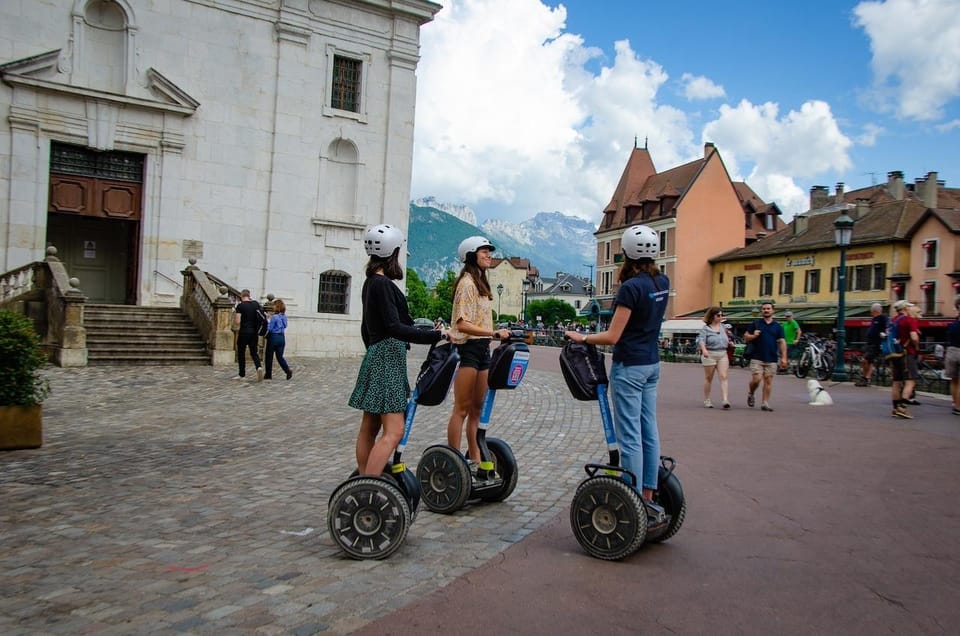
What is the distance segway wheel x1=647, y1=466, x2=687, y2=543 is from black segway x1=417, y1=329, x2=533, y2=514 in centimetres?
127

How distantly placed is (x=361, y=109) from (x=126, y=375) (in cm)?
1418

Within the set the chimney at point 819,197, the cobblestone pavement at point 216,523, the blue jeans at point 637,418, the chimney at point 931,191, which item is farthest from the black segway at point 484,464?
the chimney at point 819,197

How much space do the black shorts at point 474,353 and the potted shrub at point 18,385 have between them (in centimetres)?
521

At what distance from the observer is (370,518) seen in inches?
185

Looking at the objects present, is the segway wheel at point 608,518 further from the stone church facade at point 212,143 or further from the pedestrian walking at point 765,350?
the stone church facade at point 212,143

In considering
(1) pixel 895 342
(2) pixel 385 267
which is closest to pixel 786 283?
(1) pixel 895 342

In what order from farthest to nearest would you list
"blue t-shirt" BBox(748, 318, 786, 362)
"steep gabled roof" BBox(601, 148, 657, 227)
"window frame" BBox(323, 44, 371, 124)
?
"steep gabled roof" BBox(601, 148, 657, 227) → "window frame" BBox(323, 44, 371, 124) → "blue t-shirt" BBox(748, 318, 786, 362)

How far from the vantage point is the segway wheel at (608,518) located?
15.2 ft

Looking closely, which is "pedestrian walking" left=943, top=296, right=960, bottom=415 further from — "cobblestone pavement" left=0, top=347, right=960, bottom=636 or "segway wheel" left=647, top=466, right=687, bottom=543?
"segway wheel" left=647, top=466, right=687, bottom=543

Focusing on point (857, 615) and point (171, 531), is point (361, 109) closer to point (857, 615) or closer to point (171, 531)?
point (171, 531)

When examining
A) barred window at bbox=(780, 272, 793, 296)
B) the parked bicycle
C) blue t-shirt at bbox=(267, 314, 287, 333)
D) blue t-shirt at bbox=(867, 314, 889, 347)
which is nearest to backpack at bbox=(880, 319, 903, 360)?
blue t-shirt at bbox=(867, 314, 889, 347)

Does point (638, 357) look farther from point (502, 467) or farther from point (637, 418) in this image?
point (502, 467)

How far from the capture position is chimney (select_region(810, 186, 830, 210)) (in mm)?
→ 63516

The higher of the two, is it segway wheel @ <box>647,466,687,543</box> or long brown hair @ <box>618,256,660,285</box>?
long brown hair @ <box>618,256,660,285</box>
